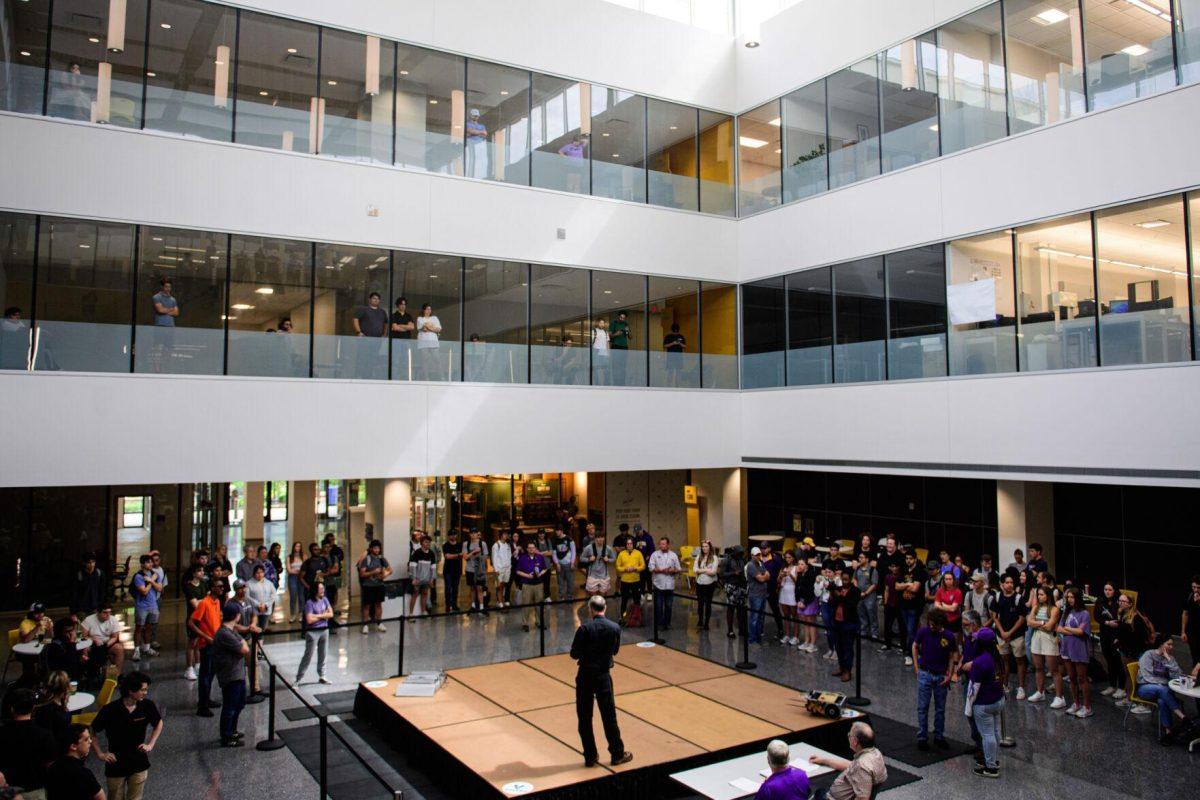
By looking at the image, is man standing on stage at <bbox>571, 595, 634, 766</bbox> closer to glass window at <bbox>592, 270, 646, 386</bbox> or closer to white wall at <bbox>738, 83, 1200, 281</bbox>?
glass window at <bbox>592, 270, 646, 386</bbox>

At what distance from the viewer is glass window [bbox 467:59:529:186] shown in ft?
59.2

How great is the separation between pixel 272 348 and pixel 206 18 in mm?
5953

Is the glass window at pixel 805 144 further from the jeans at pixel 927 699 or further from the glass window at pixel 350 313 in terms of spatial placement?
the jeans at pixel 927 699

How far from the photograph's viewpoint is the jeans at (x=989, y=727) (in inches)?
372

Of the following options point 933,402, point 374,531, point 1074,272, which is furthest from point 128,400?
point 1074,272

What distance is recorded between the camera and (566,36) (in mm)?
19078

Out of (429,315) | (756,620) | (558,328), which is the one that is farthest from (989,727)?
(429,315)

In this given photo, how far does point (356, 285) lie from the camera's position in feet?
56.0

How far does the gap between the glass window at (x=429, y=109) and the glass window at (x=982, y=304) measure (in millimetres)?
10046

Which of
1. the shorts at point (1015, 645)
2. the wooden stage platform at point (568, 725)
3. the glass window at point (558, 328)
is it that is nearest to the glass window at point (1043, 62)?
the shorts at point (1015, 645)

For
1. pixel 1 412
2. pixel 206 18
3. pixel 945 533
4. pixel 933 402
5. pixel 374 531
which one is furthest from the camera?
pixel 945 533

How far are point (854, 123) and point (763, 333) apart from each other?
5013mm

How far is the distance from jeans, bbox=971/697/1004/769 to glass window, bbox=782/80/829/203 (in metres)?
12.6

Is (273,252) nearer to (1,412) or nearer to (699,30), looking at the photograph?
(1,412)
